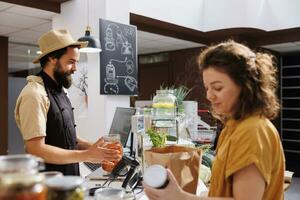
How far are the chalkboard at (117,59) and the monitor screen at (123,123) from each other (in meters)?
1.77

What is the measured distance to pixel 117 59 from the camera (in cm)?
448

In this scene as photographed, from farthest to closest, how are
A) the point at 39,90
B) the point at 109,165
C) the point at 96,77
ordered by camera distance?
the point at 96,77
the point at 39,90
the point at 109,165

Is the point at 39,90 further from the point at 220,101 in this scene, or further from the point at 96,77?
the point at 96,77

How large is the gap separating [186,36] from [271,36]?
176 centimetres

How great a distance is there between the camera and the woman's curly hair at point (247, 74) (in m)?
1.09

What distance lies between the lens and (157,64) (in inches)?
328

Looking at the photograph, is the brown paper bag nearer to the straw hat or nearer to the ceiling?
the straw hat

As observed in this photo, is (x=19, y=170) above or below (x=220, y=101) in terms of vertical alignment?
below

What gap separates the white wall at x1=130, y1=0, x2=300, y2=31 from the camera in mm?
6102

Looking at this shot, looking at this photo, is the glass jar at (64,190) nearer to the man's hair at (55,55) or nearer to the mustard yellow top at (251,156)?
the mustard yellow top at (251,156)

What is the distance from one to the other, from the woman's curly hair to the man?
783 mm

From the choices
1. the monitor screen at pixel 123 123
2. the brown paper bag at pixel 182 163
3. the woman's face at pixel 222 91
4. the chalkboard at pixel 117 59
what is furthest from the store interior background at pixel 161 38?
the woman's face at pixel 222 91

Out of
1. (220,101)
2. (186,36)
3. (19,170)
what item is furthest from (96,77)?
(19,170)

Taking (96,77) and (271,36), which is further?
(271,36)
